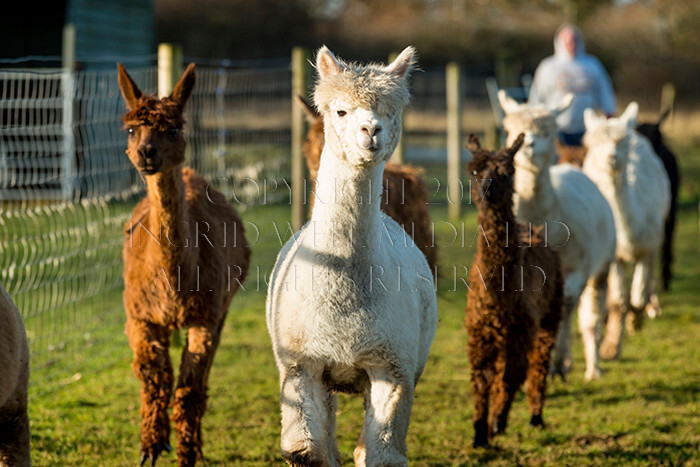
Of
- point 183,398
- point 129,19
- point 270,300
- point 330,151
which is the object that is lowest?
point 183,398

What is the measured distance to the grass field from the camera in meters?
4.85

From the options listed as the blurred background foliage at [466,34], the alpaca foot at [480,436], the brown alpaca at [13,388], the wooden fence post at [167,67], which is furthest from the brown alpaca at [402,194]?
the blurred background foliage at [466,34]

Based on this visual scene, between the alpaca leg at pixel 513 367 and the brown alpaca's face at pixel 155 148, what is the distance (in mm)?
2091

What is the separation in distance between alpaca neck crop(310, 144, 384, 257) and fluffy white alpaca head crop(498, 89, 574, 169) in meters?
2.56

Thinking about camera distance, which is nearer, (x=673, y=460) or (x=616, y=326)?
(x=673, y=460)

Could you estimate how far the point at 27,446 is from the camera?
3609 mm

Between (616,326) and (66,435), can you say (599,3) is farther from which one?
(66,435)

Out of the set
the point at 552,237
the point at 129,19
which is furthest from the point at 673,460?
the point at 129,19

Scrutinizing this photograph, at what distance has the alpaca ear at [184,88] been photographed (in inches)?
178

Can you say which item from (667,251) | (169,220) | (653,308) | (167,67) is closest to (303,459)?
(169,220)

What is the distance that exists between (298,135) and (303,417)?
19.2 ft

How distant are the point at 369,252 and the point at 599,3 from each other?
29.9 m

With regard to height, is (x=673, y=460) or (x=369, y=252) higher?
(x=369, y=252)

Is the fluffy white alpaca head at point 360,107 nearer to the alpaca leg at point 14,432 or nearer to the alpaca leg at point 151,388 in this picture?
the alpaca leg at point 14,432
